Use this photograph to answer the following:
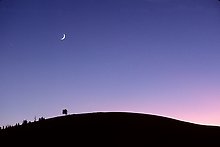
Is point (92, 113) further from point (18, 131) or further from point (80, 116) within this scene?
point (18, 131)

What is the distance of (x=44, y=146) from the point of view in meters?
38.3

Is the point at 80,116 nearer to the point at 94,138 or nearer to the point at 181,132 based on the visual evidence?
the point at 94,138

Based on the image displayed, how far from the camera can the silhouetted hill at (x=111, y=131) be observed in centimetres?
4047

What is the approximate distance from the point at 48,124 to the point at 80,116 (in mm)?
4952

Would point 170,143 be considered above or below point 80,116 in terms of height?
below

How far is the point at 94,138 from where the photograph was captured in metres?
41.2

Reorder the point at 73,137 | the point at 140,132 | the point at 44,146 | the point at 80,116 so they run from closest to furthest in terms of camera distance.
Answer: the point at 44,146 → the point at 73,137 → the point at 140,132 → the point at 80,116

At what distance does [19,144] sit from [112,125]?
12704 mm

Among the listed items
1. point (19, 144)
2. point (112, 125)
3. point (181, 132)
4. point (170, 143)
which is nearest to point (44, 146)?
point (19, 144)

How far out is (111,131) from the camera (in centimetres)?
4369

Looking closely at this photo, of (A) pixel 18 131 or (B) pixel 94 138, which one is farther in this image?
(A) pixel 18 131

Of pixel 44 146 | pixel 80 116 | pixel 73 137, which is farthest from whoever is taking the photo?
pixel 80 116

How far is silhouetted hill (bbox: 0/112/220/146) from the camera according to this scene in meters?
40.5

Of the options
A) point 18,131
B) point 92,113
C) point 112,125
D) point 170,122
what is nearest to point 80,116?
point 92,113
